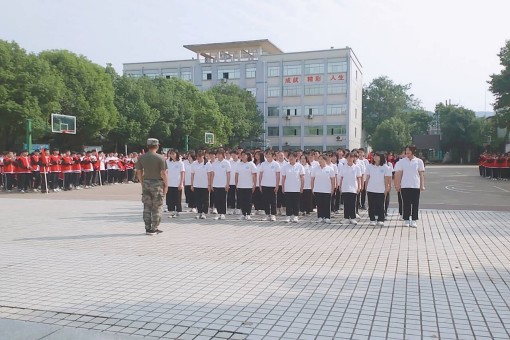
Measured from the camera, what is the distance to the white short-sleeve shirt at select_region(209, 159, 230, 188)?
1101 centimetres

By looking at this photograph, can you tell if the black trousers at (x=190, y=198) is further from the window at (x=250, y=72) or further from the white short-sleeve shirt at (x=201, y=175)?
the window at (x=250, y=72)

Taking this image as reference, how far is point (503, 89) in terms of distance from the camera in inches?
1286

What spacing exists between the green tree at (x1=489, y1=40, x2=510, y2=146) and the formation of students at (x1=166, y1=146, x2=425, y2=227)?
2541 cm

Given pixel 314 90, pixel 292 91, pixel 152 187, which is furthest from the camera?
pixel 292 91

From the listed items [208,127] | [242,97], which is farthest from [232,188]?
[242,97]

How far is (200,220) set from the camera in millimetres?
11016

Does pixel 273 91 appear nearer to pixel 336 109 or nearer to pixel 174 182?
pixel 336 109

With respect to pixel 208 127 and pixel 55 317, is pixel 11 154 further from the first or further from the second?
pixel 208 127

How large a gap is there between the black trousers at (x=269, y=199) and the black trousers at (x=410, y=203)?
9.52ft

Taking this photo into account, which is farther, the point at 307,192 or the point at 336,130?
the point at 336,130

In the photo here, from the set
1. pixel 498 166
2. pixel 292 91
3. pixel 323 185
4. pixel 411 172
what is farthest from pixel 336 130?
pixel 411 172

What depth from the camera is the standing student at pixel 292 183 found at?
1068cm

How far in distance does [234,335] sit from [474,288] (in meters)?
3.03

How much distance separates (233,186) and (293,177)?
6.64 ft
